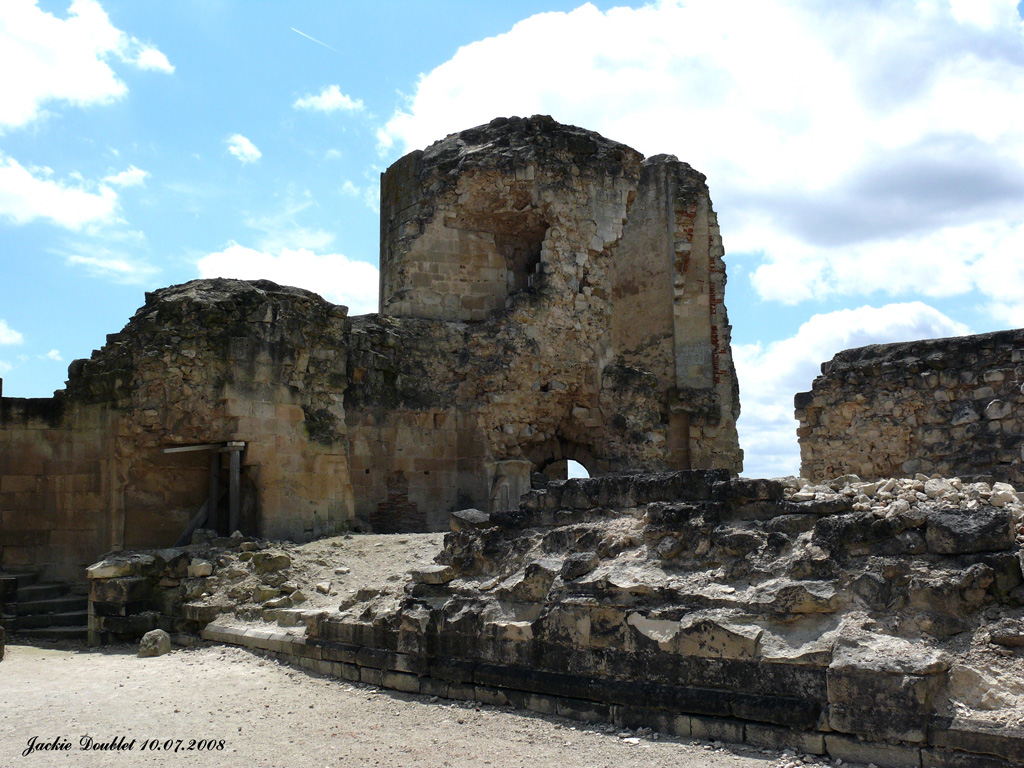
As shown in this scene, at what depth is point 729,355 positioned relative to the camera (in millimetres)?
16281

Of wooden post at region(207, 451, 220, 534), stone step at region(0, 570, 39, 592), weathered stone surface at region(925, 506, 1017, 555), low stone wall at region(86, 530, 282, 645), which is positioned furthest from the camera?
wooden post at region(207, 451, 220, 534)

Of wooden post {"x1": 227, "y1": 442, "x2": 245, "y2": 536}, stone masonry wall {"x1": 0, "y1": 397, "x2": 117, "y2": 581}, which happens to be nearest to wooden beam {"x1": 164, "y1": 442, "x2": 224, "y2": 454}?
wooden post {"x1": 227, "y1": 442, "x2": 245, "y2": 536}

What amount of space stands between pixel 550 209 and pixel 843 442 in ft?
21.5

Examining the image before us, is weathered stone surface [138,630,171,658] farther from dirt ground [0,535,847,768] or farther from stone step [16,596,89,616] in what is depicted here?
stone step [16,596,89,616]

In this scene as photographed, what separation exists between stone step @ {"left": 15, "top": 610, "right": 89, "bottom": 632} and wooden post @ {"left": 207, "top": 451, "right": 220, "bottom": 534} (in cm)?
177

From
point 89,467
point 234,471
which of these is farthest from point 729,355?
point 89,467

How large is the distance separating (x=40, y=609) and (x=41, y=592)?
0.43m

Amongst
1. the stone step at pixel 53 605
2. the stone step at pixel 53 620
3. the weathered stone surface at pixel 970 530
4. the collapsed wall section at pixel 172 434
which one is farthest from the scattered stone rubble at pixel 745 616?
the stone step at pixel 53 605

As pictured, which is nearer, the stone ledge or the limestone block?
the stone ledge

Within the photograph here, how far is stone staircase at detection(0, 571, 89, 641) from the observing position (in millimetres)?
9438

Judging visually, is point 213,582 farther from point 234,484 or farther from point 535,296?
point 535,296

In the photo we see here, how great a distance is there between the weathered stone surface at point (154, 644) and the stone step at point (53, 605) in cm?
228

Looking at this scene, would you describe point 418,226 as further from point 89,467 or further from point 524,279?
point 89,467

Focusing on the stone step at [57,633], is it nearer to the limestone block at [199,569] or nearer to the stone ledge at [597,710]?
the limestone block at [199,569]
